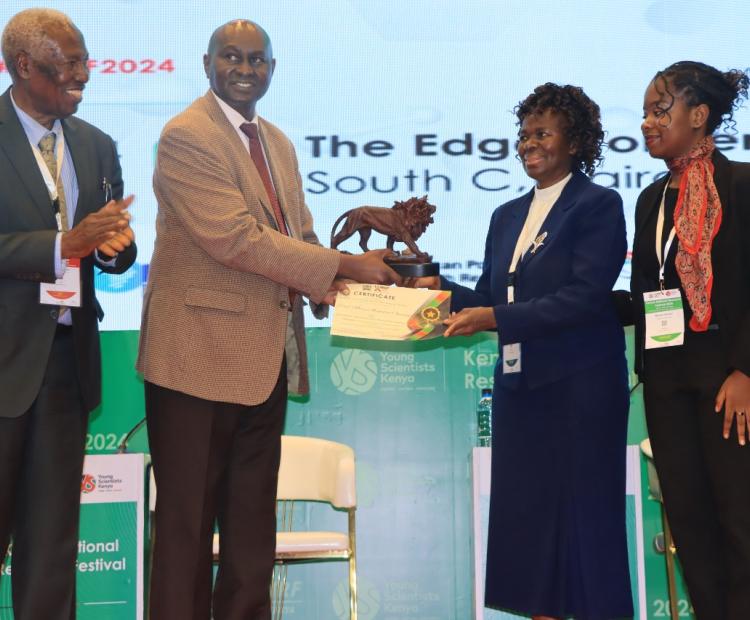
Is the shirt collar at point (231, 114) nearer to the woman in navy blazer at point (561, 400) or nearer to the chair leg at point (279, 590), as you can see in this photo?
the woman in navy blazer at point (561, 400)

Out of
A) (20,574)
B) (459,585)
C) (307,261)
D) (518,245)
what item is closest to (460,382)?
(459,585)

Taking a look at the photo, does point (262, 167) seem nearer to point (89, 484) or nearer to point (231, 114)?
point (231, 114)

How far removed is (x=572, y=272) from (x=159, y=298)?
1466mm

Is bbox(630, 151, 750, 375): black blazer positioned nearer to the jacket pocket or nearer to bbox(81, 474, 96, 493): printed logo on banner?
the jacket pocket

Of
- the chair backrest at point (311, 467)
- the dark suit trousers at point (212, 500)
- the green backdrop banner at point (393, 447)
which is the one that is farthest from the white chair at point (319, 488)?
the dark suit trousers at point (212, 500)

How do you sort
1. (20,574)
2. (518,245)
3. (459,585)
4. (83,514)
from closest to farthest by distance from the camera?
(20,574) < (518,245) < (83,514) < (459,585)

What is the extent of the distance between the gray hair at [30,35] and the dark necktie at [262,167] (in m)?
0.62

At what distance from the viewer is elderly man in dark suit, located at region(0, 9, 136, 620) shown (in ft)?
9.68

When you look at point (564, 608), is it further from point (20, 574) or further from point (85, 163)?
point (85, 163)

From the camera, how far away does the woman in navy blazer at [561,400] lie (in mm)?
3582

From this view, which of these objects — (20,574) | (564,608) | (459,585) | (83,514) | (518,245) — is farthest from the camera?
(459,585)

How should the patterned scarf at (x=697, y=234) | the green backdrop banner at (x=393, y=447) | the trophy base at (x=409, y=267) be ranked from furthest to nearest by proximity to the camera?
the green backdrop banner at (x=393, y=447), the trophy base at (x=409, y=267), the patterned scarf at (x=697, y=234)

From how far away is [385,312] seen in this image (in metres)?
3.37

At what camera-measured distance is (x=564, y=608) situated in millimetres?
3605
